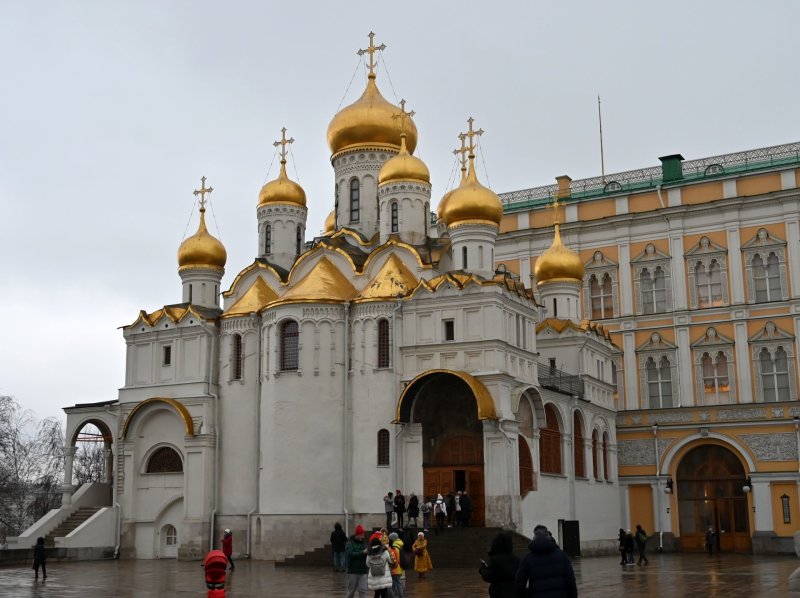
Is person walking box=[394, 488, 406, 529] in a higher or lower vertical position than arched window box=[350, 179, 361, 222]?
lower

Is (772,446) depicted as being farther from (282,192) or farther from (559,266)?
(282,192)

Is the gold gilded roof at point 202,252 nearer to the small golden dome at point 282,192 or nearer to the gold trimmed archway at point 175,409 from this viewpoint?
the small golden dome at point 282,192

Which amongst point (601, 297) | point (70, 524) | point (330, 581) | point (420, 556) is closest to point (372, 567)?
point (330, 581)

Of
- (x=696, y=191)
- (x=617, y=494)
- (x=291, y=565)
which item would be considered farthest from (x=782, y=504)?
(x=291, y=565)

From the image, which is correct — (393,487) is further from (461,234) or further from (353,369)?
(461,234)

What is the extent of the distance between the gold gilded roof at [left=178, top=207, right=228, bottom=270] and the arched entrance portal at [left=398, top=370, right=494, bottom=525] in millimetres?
10427

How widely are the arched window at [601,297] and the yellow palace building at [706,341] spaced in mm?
48

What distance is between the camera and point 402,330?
32.0 metres

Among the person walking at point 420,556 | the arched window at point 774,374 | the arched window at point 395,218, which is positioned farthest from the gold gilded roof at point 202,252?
the arched window at point 774,374

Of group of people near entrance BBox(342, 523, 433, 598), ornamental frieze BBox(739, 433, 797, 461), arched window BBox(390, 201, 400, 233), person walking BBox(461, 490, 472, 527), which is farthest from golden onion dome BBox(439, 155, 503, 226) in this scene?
group of people near entrance BBox(342, 523, 433, 598)

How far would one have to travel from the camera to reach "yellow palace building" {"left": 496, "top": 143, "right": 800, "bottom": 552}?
127 ft

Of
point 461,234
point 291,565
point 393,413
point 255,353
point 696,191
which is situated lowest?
point 291,565

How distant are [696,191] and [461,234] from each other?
1385 centimetres

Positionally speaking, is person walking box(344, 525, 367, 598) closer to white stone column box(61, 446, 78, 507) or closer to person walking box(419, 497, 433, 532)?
person walking box(419, 497, 433, 532)
